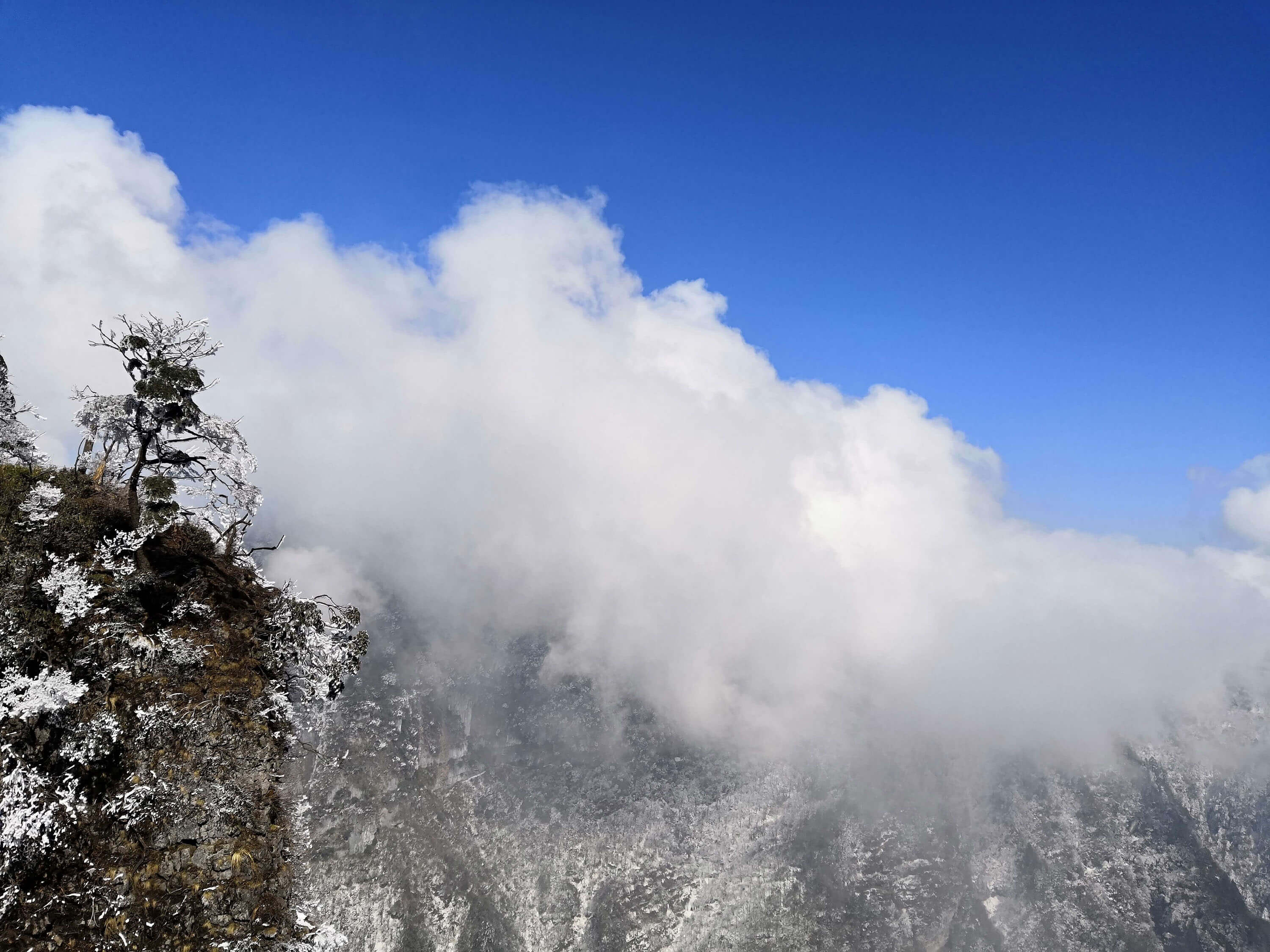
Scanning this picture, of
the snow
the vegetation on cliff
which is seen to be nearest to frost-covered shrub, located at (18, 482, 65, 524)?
the vegetation on cliff

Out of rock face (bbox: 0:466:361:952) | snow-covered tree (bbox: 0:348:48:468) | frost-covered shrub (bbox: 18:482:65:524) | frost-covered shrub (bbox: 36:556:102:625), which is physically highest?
snow-covered tree (bbox: 0:348:48:468)

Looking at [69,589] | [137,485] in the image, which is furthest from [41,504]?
[69,589]

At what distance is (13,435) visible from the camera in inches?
1060

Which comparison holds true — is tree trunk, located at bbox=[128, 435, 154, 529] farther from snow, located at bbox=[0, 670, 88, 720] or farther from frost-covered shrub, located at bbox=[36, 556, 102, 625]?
snow, located at bbox=[0, 670, 88, 720]

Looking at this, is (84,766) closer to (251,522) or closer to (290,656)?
(290,656)

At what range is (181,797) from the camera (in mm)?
18109

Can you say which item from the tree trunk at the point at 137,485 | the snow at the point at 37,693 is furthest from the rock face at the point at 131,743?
the tree trunk at the point at 137,485

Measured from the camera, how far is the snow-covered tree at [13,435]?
1016 inches

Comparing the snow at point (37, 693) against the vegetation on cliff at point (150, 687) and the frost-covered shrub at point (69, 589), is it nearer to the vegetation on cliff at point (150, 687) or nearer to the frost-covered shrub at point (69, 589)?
the vegetation on cliff at point (150, 687)

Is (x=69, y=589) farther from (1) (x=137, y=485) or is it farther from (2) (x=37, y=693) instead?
(1) (x=137, y=485)

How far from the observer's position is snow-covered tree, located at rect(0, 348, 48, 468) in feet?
84.6

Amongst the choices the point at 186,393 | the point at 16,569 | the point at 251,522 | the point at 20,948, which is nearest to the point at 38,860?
the point at 20,948

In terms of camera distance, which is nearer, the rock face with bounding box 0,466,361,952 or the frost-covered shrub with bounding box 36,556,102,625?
the rock face with bounding box 0,466,361,952

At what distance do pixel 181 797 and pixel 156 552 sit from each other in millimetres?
9184
